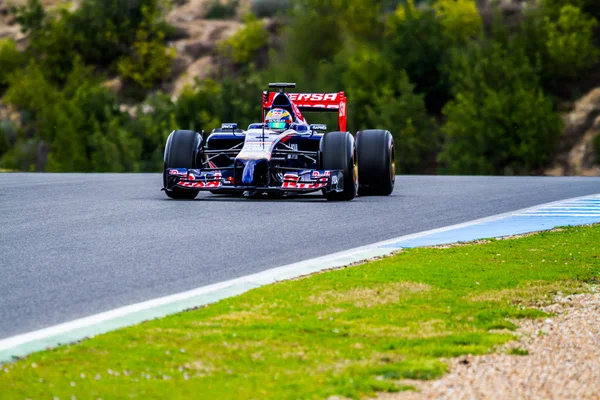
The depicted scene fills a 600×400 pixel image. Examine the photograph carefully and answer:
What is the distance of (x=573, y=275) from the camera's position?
31.7 ft

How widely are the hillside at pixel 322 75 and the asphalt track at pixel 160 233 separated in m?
27.1

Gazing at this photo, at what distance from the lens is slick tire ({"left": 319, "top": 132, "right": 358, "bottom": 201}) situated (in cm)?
1678

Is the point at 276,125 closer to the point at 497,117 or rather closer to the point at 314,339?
the point at 314,339

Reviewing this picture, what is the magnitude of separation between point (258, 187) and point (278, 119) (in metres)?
2.09

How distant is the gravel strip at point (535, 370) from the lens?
5.67 m

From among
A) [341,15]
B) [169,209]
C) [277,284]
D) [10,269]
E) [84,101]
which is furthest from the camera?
[84,101]

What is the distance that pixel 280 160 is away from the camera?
17.2 m

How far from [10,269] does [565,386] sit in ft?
17.7

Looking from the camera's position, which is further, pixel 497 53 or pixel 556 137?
pixel 497 53

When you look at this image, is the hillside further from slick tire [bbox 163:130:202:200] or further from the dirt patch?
the dirt patch

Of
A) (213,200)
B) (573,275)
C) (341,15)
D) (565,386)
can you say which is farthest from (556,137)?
(565,386)

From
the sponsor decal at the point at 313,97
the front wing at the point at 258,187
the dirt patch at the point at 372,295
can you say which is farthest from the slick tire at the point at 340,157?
the dirt patch at the point at 372,295

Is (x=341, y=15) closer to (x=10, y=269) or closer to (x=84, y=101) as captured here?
(x=84, y=101)

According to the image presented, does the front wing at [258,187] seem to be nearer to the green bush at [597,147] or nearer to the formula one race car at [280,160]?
the formula one race car at [280,160]
